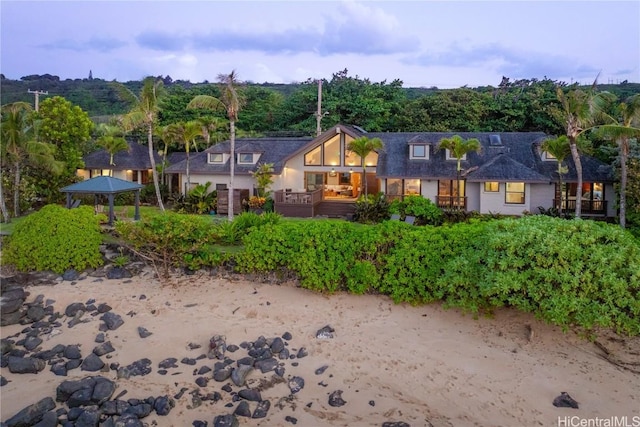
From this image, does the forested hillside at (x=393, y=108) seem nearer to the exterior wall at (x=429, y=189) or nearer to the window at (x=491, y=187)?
the exterior wall at (x=429, y=189)

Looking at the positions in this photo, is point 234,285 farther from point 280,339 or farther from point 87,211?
point 87,211

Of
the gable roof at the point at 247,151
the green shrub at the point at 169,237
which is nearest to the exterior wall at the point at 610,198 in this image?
the gable roof at the point at 247,151

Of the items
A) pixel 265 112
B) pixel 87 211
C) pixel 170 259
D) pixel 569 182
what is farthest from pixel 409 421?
pixel 265 112

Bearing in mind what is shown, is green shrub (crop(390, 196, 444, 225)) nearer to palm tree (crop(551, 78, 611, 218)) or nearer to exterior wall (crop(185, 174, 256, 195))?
palm tree (crop(551, 78, 611, 218))

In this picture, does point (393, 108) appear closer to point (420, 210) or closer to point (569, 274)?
point (420, 210)

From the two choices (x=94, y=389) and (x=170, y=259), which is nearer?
(x=94, y=389)

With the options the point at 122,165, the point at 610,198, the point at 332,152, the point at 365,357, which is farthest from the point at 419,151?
the point at 122,165
